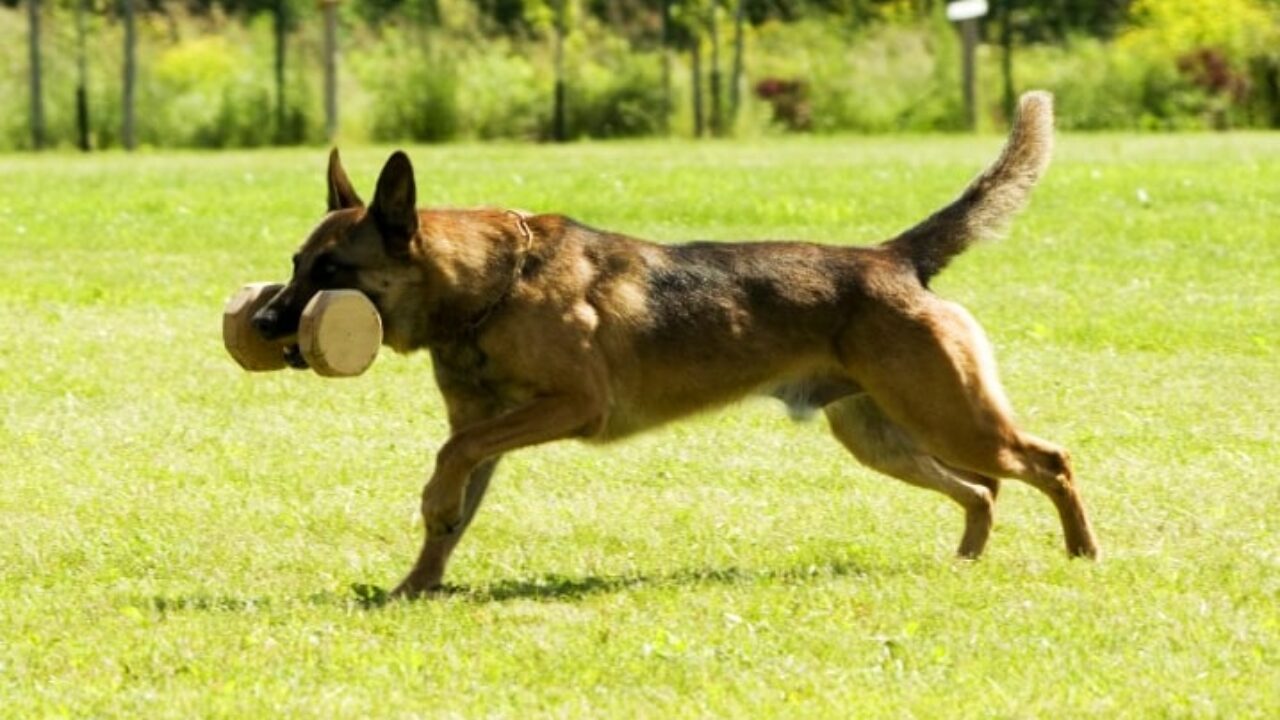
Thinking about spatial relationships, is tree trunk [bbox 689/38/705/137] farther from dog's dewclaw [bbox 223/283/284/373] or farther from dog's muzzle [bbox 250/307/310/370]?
dog's muzzle [bbox 250/307/310/370]

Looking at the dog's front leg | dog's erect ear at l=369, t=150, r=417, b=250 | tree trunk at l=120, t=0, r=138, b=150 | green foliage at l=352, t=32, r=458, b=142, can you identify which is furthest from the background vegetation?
the dog's front leg

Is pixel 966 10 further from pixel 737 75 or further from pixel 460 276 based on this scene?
pixel 460 276

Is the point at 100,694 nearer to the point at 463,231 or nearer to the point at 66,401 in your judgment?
the point at 463,231

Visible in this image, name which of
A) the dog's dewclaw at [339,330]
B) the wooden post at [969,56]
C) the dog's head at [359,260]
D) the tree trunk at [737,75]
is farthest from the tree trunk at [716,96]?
the dog's dewclaw at [339,330]

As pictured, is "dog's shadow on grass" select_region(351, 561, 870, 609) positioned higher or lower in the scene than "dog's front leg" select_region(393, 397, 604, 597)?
lower

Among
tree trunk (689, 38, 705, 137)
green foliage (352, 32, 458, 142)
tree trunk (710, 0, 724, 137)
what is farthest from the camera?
tree trunk (710, 0, 724, 137)

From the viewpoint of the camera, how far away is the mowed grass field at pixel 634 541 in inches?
250

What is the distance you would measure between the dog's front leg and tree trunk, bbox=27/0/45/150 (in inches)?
1091

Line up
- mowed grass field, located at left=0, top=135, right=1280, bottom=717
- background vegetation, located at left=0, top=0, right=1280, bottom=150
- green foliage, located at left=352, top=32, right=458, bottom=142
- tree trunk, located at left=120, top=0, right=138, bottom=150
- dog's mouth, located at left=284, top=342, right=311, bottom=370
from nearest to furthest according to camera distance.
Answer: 1. mowed grass field, located at left=0, top=135, right=1280, bottom=717
2. dog's mouth, located at left=284, top=342, right=311, bottom=370
3. tree trunk, located at left=120, top=0, right=138, bottom=150
4. background vegetation, located at left=0, top=0, right=1280, bottom=150
5. green foliage, located at left=352, top=32, right=458, bottom=142

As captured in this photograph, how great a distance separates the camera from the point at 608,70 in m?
37.6

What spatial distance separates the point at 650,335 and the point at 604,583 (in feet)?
2.71

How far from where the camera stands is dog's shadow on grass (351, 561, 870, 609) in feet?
25.0

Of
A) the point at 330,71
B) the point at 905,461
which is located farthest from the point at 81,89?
the point at 905,461

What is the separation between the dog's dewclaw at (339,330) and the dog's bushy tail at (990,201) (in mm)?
1850
